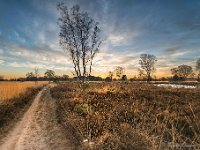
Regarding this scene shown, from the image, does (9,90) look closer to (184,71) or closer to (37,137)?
(37,137)

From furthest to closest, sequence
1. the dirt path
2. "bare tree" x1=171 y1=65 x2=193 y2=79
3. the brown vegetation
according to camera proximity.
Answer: "bare tree" x1=171 y1=65 x2=193 y2=79, the brown vegetation, the dirt path

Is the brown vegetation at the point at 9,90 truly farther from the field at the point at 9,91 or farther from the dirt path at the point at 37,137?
the dirt path at the point at 37,137

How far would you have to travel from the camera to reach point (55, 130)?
9945mm

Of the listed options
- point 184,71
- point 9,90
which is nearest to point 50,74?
point 184,71

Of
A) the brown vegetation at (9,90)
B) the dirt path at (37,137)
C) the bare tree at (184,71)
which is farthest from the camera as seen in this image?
the bare tree at (184,71)

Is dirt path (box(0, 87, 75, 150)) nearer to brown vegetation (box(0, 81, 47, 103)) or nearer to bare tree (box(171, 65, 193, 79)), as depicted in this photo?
brown vegetation (box(0, 81, 47, 103))

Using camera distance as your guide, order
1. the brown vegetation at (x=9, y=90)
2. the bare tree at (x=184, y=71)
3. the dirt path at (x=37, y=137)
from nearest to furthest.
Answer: the dirt path at (x=37, y=137)
the brown vegetation at (x=9, y=90)
the bare tree at (x=184, y=71)

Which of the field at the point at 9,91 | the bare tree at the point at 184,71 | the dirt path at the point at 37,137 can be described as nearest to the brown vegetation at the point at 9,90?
the field at the point at 9,91

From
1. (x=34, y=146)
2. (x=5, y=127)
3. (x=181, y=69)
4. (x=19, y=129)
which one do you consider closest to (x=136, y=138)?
(x=34, y=146)

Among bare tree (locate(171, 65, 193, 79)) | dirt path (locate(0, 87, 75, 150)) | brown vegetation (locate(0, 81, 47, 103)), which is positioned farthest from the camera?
bare tree (locate(171, 65, 193, 79))

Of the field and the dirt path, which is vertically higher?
the field

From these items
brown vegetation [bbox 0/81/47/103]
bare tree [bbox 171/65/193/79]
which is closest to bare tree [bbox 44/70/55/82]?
bare tree [bbox 171/65/193/79]

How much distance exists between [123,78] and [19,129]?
11987 centimetres

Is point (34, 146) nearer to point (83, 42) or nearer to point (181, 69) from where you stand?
point (83, 42)
